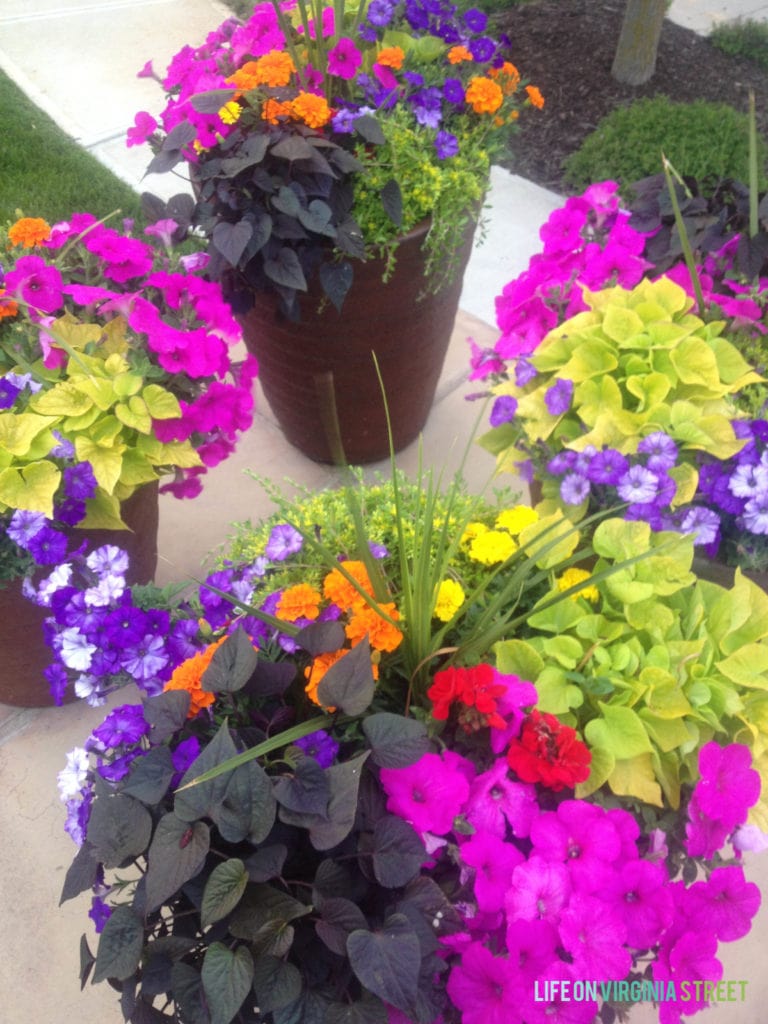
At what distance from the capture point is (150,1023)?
A: 0.83 metres

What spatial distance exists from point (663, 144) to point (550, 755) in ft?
8.76

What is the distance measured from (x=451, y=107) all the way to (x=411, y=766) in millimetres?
1480

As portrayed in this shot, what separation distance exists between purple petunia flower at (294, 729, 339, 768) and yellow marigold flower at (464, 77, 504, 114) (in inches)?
55.4

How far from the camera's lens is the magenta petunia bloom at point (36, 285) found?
140 cm

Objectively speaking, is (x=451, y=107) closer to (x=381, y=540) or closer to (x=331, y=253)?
(x=331, y=253)

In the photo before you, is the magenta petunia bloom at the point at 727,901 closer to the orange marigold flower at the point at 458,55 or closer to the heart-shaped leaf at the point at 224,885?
the heart-shaped leaf at the point at 224,885

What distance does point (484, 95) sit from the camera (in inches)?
67.6

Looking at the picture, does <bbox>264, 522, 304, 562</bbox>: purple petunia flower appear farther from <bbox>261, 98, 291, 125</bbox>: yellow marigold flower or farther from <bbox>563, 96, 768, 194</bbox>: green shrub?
<bbox>563, 96, 768, 194</bbox>: green shrub

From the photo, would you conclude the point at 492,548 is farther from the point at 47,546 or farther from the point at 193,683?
the point at 47,546

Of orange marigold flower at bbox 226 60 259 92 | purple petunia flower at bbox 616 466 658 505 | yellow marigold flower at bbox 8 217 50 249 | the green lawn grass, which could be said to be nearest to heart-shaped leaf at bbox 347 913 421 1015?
purple petunia flower at bbox 616 466 658 505

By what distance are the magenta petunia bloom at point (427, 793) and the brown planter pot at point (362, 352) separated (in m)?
0.92

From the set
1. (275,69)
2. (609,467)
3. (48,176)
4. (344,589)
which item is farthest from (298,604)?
(48,176)

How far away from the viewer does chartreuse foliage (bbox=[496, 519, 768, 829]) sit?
1.03 m

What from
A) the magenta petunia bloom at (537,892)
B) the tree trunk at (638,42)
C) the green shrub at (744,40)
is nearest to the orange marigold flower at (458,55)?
the magenta petunia bloom at (537,892)
